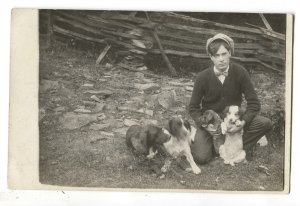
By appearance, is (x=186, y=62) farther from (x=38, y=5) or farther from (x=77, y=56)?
(x=38, y=5)

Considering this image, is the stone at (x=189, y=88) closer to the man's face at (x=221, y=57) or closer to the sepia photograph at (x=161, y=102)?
the sepia photograph at (x=161, y=102)

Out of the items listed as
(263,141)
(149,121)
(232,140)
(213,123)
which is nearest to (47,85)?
(149,121)

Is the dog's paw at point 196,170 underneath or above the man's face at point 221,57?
underneath

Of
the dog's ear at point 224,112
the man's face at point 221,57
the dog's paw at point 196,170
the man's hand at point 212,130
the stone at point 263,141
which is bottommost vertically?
the dog's paw at point 196,170

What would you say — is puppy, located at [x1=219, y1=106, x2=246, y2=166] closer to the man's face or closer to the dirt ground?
the dirt ground

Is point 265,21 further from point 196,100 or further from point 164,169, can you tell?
point 164,169

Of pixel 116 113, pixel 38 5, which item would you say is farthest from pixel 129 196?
pixel 38 5

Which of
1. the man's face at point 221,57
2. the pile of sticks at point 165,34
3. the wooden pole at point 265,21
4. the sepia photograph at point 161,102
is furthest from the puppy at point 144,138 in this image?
the wooden pole at point 265,21
